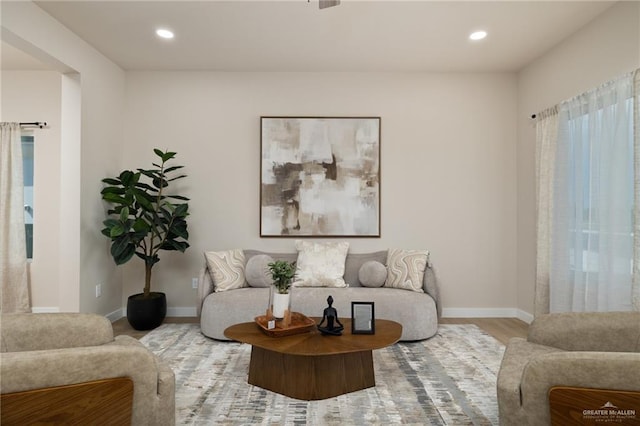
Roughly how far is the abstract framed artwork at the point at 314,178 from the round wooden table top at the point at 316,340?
5.88 feet

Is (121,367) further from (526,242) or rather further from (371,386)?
(526,242)

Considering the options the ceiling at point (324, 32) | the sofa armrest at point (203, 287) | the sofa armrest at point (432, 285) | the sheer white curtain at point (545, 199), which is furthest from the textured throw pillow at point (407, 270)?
the ceiling at point (324, 32)

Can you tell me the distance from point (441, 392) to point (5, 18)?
13.9ft

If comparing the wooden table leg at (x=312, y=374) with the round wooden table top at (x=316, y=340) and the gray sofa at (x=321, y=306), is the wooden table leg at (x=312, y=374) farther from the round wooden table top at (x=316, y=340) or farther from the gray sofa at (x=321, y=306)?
the gray sofa at (x=321, y=306)

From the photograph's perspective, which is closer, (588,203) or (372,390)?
(372,390)

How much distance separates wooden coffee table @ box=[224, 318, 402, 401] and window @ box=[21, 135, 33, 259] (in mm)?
3514

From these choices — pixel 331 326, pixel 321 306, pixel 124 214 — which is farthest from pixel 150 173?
pixel 331 326

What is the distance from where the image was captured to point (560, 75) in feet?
12.2

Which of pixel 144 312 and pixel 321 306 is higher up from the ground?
pixel 321 306

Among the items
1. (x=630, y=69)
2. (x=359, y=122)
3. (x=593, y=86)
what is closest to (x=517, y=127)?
(x=593, y=86)

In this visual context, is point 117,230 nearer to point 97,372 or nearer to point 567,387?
point 97,372

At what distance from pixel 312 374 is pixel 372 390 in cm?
46

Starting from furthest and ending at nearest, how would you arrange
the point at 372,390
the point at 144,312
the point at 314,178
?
the point at 314,178, the point at 144,312, the point at 372,390

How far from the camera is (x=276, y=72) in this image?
178 inches
